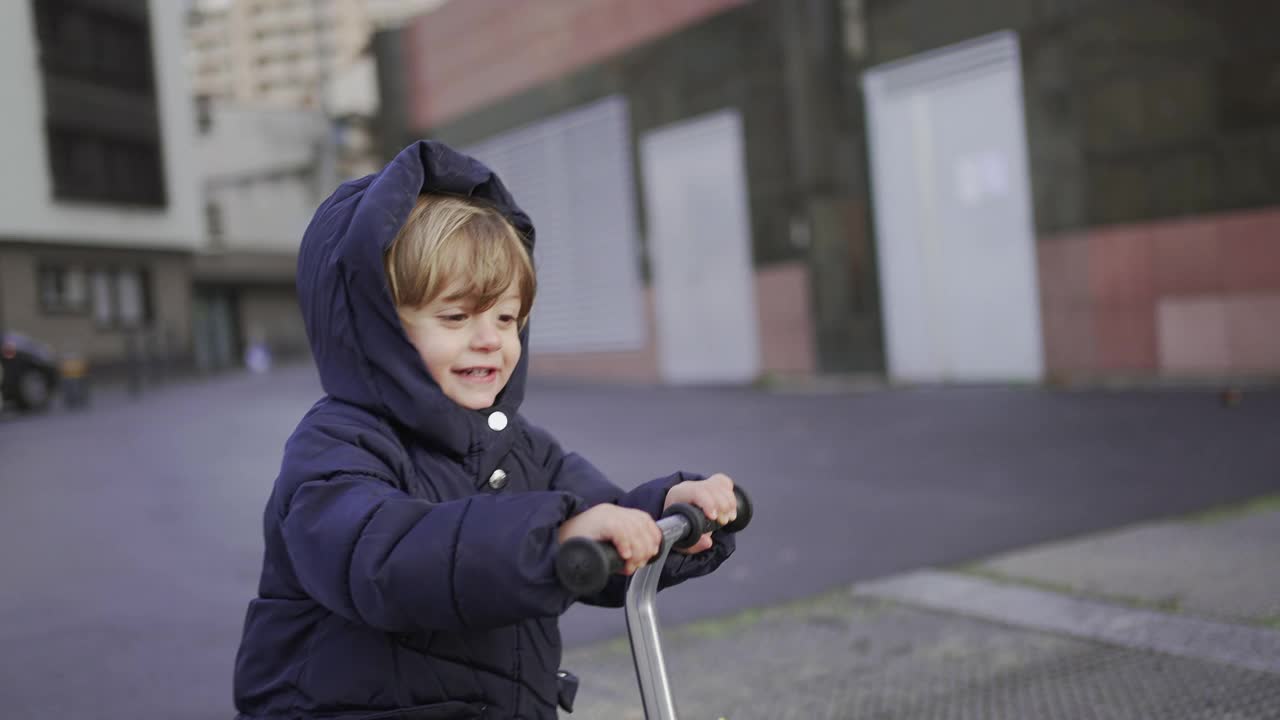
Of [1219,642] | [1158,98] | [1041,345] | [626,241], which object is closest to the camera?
[1219,642]

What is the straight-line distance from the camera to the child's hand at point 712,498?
1.65 meters

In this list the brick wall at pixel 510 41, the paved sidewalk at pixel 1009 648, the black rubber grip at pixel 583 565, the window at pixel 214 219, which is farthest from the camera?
the window at pixel 214 219

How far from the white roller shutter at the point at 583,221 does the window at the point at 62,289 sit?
406 inches

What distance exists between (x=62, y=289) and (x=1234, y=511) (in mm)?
26340

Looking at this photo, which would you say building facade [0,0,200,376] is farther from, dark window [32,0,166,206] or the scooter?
the scooter

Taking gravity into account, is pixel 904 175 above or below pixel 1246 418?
above

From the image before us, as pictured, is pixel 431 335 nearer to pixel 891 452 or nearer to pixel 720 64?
pixel 891 452

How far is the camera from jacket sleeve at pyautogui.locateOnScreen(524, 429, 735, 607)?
6.08ft

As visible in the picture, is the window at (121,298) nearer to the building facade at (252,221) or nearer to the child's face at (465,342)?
the building facade at (252,221)

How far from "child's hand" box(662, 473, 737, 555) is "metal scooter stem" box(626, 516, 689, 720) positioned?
12 cm

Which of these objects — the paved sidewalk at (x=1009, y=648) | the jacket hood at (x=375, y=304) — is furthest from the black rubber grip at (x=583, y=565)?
the paved sidewalk at (x=1009, y=648)

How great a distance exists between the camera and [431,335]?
178 centimetres

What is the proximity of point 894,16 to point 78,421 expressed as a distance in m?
10.7

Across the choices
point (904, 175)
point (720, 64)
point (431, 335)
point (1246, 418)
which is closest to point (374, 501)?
point (431, 335)
